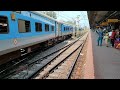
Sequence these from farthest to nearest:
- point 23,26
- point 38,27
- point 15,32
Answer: point 38,27 < point 23,26 < point 15,32

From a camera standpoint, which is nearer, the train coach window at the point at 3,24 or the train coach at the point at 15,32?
the train coach window at the point at 3,24

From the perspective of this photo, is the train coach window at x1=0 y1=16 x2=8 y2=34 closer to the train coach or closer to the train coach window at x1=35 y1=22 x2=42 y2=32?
the train coach

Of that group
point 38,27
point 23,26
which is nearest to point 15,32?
point 23,26

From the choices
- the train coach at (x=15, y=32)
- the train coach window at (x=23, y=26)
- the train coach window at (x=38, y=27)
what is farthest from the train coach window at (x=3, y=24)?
the train coach window at (x=38, y=27)

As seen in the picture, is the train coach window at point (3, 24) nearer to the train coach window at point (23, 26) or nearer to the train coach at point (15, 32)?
the train coach at point (15, 32)

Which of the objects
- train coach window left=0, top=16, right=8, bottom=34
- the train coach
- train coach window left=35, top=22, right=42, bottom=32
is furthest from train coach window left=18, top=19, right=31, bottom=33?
train coach window left=35, top=22, right=42, bottom=32

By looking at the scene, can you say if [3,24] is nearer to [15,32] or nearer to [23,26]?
[15,32]

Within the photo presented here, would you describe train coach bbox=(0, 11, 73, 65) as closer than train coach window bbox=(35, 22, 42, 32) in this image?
Yes

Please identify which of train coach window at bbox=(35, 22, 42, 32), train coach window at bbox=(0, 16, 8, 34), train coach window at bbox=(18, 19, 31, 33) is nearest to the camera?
train coach window at bbox=(0, 16, 8, 34)

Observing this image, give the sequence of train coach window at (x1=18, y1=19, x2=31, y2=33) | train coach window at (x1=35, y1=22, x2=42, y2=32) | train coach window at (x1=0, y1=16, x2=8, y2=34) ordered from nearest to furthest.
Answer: train coach window at (x1=0, y1=16, x2=8, y2=34) → train coach window at (x1=18, y1=19, x2=31, y2=33) → train coach window at (x1=35, y1=22, x2=42, y2=32)

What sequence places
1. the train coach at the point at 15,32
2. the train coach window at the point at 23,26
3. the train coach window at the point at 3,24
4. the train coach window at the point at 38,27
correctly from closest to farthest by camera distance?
1. the train coach window at the point at 3,24
2. the train coach at the point at 15,32
3. the train coach window at the point at 23,26
4. the train coach window at the point at 38,27
